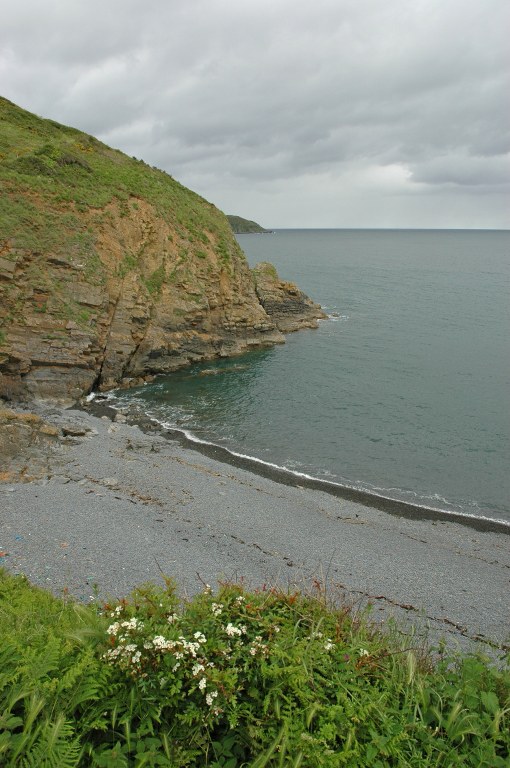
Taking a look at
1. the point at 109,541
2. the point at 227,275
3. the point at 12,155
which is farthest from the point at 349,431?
the point at 12,155

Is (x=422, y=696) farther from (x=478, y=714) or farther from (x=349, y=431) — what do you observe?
(x=349, y=431)

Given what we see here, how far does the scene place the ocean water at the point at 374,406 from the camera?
25672mm

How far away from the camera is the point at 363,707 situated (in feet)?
14.9

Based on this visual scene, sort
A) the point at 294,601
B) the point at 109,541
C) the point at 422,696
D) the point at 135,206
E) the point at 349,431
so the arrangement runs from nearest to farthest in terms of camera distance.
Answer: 1. the point at 422,696
2. the point at 294,601
3. the point at 109,541
4. the point at 349,431
5. the point at 135,206

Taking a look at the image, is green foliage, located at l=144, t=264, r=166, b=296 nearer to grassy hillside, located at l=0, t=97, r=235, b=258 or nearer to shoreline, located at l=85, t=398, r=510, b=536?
grassy hillside, located at l=0, t=97, r=235, b=258

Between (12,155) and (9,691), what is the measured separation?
4404 centimetres

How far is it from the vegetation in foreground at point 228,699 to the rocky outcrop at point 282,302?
50306 mm

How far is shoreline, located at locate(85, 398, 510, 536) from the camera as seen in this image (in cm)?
2191

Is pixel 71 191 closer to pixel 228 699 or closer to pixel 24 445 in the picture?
pixel 24 445

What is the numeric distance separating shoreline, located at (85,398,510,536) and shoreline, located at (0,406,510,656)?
0.38 metres

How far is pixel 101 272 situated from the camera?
3619cm

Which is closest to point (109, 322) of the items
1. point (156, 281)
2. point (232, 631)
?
point (156, 281)

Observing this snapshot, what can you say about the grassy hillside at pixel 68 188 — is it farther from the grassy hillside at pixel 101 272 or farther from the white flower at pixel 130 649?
the white flower at pixel 130 649

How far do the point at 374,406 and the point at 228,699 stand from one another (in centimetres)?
3138
